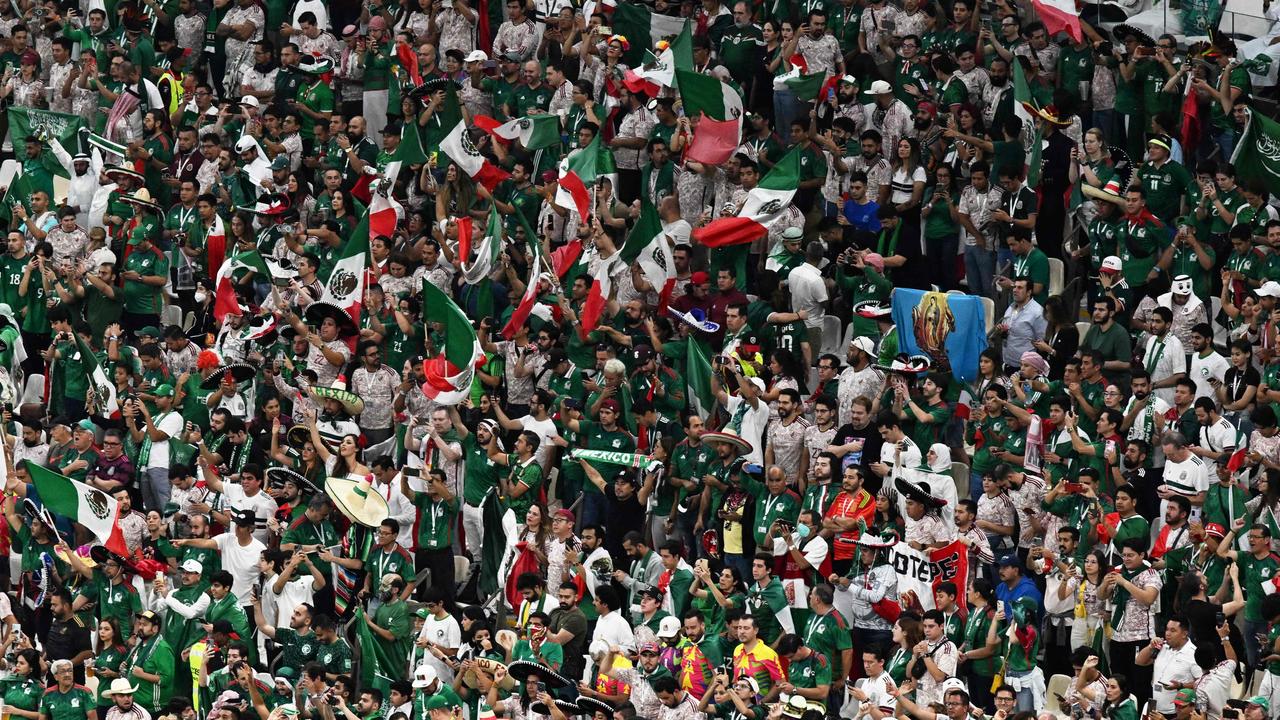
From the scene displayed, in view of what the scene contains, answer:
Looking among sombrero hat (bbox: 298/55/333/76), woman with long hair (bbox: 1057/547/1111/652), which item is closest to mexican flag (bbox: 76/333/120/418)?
sombrero hat (bbox: 298/55/333/76)

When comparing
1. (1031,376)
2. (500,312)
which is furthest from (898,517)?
(500,312)

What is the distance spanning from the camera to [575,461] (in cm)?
2052

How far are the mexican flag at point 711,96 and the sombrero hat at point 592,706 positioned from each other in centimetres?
661

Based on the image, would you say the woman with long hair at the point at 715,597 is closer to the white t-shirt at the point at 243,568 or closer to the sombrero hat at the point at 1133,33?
the white t-shirt at the point at 243,568

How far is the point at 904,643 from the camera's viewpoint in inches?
701

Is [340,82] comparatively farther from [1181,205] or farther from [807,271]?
[1181,205]

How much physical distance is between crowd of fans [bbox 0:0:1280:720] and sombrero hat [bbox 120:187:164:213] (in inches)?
3.6

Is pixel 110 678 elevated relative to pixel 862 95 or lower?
lower

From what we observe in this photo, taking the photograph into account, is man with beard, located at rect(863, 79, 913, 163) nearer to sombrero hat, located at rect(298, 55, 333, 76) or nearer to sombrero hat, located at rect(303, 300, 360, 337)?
sombrero hat, located at rect(303, 300, 360, 337)

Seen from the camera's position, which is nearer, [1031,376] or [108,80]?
[1031,376]

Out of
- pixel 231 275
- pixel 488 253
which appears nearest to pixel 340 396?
pixel 488 253

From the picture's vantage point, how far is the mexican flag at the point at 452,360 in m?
20.8

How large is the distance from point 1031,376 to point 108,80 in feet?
34.9

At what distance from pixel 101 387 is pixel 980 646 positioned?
8.36m
